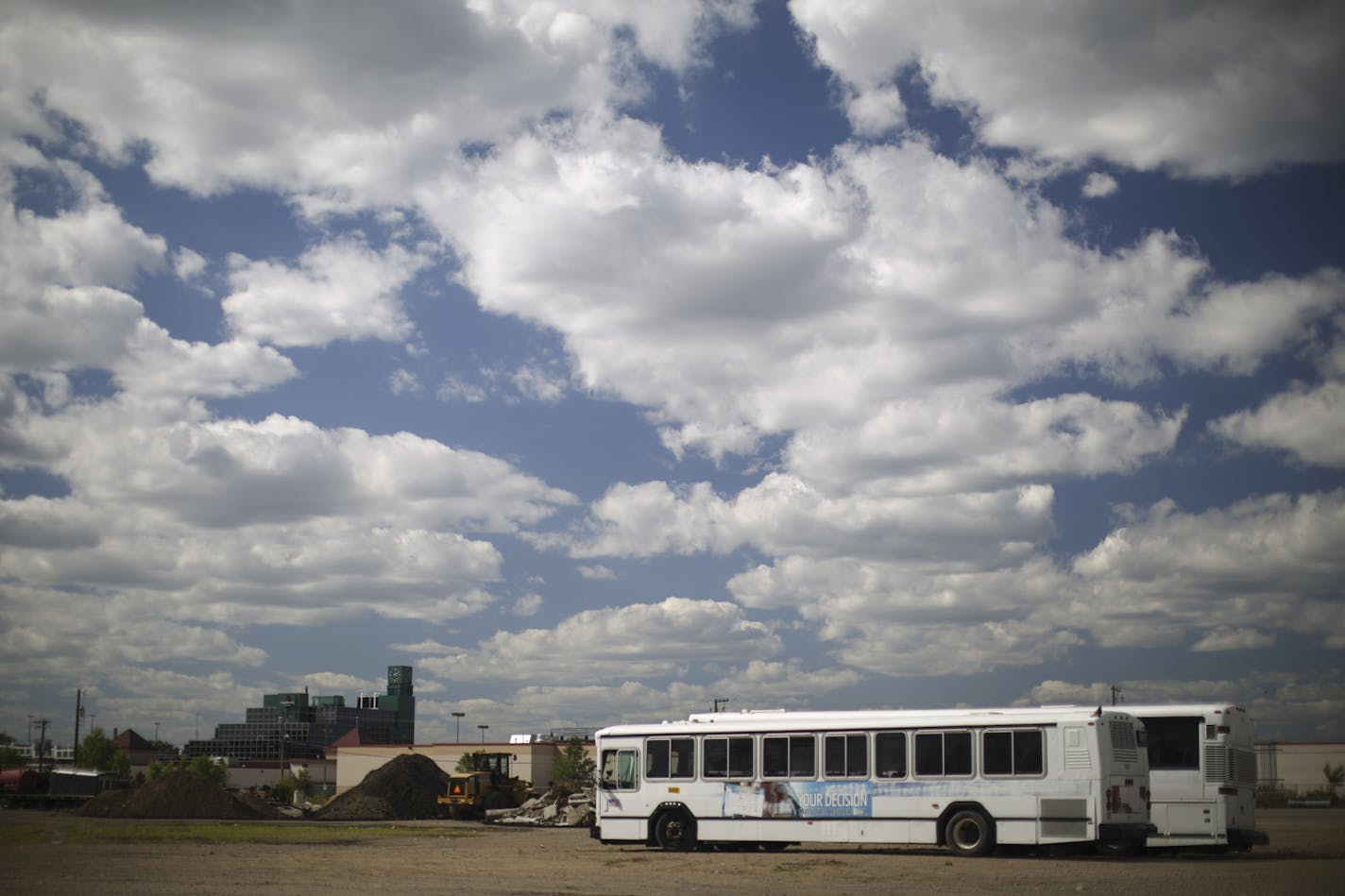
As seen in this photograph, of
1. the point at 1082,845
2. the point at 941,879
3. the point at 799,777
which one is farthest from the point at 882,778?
the point at 941,879

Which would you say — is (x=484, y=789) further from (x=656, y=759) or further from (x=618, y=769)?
(x=656, y=759)

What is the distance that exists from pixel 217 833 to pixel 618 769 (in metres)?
18.3

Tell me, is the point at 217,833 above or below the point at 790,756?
below

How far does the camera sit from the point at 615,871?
2372 cm

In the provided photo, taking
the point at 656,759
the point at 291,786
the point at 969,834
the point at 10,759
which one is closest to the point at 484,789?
the point at 656,759

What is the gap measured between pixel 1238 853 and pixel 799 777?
1045cm

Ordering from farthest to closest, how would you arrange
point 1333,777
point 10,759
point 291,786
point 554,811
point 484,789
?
point 10,759, point 291,786, point 1333,777, point 484,789, point 554,811

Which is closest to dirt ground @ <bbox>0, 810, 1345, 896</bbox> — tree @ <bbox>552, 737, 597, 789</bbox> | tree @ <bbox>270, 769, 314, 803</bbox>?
tree @ <bbox>552, 737, 597, 789</bbox>

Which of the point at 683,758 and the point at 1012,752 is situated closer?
the point at 1012,752

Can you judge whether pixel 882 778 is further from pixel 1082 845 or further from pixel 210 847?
pixel 210 847

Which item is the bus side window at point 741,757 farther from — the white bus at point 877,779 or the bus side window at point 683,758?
the bus side window at point 683,758

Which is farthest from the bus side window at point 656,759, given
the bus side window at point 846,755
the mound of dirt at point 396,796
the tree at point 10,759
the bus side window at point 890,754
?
the tree at point 10,759

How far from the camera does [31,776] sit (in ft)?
235

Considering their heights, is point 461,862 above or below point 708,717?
below
